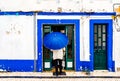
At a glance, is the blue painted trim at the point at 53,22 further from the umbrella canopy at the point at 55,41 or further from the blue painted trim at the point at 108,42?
the umbrella canopy at the point at 55,41

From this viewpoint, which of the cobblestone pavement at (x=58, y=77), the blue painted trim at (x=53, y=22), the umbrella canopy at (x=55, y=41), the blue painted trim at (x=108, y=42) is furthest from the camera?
the blue painted trim at (x=108, y=42)

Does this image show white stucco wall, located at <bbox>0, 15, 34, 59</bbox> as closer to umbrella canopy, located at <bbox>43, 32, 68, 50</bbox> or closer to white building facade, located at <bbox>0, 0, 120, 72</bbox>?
white building facade, located at <bbox>0, 0, 120, 72</bbox>

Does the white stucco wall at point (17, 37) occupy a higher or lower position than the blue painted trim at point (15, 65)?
higher

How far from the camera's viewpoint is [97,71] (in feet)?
77.9

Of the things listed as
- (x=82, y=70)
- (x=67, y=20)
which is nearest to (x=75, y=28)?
(x=67, y=20)

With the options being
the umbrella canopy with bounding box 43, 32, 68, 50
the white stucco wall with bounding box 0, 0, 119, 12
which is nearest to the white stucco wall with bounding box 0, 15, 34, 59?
the white stucco wall with bounding box 0, 0, 119, 12

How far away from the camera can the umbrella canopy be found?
21.6 m

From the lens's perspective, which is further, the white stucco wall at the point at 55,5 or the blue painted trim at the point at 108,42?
the blue painted trim at the point at 108,42

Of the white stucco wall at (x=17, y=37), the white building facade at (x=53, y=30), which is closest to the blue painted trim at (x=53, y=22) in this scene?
the white building facade at (x=53, y=30)

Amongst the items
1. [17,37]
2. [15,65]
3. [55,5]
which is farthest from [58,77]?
[55,5]

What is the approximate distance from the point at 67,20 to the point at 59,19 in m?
0.37

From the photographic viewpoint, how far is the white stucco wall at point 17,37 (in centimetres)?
2352

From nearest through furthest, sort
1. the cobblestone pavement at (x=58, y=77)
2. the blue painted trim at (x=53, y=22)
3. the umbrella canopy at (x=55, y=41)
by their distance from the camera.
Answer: the cobblestone pavement at (x=58, y=77) < the umbrella canopy at (x=55, y=41) < the blue painted trim at (x=53, y=22)

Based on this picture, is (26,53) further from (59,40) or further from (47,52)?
(59,40)
